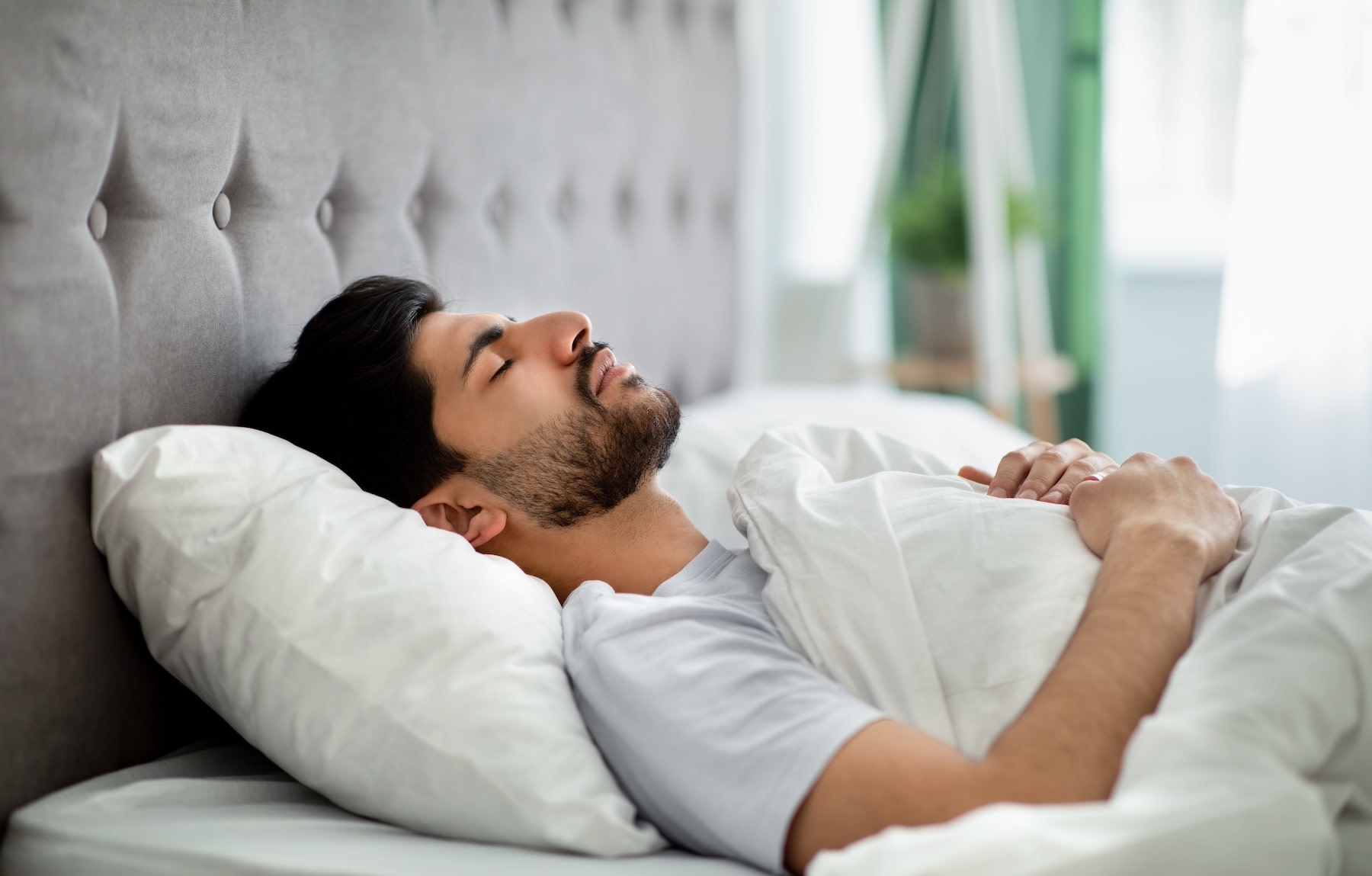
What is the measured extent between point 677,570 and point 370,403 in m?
0.37

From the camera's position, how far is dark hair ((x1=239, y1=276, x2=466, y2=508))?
3.71 ft

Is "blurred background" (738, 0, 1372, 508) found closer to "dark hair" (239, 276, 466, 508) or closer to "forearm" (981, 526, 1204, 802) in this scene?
"dark hair" (239, 276, 466, 508)

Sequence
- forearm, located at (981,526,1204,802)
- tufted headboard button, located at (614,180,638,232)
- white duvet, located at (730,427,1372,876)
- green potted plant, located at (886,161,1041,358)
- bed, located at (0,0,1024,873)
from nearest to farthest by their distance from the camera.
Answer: white duvet, located at (730,427,1372,876) → forearm, located at (981,526,1204,802) → bed, located at (0,0,1024,873) → tufted headboard button, located at (614,180,638,232) → green potted plant, located at (886,161,1041,358)

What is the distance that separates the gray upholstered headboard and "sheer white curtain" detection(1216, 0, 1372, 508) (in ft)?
5.19

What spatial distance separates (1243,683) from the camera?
0.69 metres

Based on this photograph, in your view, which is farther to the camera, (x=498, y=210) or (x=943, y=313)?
(x=943, y=313)

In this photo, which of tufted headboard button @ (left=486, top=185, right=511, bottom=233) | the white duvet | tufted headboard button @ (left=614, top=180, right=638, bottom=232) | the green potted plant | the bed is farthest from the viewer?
the green potted plant

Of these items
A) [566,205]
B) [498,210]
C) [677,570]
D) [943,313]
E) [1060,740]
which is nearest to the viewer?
[1060,740]

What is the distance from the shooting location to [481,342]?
118 centimetres

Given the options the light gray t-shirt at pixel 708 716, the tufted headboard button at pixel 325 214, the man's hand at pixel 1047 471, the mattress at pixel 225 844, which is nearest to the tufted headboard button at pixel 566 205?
the tufted headboard button at pixel 325 214

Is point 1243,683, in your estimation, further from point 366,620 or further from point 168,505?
point 168,505

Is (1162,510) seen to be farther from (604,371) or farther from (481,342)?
(481,342)

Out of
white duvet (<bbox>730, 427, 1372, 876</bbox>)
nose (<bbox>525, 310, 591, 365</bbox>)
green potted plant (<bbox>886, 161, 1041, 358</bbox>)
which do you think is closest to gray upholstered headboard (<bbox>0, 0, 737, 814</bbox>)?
nose (<bbox>525, 310, 591, 365</bbox>)

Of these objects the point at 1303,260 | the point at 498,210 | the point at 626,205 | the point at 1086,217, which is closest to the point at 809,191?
the point at 1086,217
